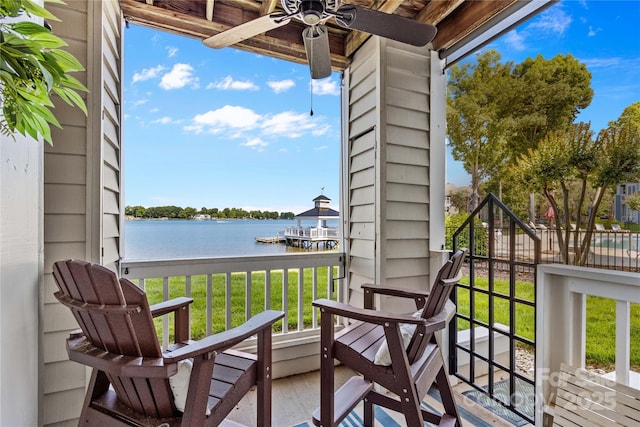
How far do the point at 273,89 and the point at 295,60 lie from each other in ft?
1.00

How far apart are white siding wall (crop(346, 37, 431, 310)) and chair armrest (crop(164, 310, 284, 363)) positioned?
3.68 ft

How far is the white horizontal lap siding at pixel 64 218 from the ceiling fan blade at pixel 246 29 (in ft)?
2.26

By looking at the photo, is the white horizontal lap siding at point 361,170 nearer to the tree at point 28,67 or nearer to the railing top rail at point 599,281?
the railing top rail at point 599,281

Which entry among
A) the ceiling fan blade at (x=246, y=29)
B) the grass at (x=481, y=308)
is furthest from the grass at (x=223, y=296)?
the ceiling fan blade at (x=246, y=29)

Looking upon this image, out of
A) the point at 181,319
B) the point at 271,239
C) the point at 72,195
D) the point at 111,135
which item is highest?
the point at 111,135

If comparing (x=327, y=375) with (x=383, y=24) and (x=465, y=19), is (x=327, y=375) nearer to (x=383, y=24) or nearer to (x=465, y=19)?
(x=383, y=24)

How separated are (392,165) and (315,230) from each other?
2.73 ft

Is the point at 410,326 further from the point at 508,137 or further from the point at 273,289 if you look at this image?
the point at 508,137

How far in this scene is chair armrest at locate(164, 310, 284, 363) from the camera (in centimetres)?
104

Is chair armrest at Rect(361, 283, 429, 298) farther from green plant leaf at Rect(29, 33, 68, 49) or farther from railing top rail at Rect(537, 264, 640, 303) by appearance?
green plant leaf at Rect(29, 33, 68, 49)

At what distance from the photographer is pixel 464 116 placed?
3.54 meters

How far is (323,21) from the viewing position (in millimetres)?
1622

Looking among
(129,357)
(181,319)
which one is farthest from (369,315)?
(181,319)

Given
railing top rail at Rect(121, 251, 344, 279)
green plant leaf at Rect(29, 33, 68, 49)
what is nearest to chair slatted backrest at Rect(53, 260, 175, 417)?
green plant leaf at Rect(29, 33, 68, 49)
